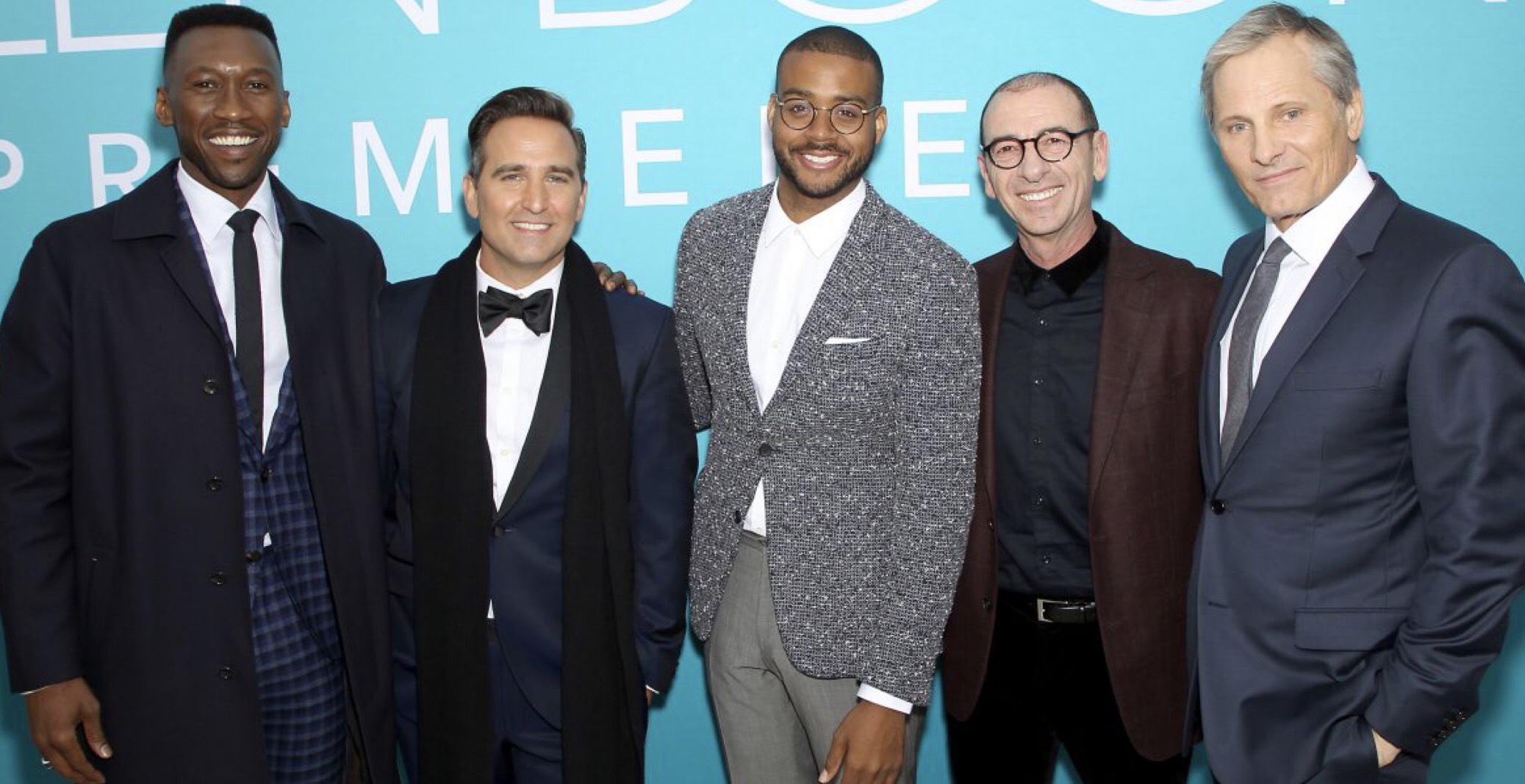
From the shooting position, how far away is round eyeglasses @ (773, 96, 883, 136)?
2.43m

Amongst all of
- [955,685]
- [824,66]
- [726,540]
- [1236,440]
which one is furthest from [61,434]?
[1236,440]

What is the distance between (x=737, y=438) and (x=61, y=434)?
138cm

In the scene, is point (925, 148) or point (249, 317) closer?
point (249, 317)

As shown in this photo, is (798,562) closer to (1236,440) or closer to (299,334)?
(1236,440)

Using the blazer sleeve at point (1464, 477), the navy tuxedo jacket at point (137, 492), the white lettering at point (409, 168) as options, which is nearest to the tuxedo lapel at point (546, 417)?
the navy tuxedo jacket at point (137, 492)

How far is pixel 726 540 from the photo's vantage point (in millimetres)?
2438

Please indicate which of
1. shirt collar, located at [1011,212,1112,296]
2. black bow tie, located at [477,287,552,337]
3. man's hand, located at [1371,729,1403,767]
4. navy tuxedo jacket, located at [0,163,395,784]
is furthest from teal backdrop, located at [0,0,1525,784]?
man's hand, located at [1371,729,1403,767]

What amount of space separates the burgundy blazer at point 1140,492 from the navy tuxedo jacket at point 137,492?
4.53ft

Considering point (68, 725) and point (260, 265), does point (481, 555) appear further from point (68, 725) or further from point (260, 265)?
point (68, 725)

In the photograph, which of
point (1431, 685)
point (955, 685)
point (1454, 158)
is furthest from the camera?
point (1454, 158)

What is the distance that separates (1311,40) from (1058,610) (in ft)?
4.04

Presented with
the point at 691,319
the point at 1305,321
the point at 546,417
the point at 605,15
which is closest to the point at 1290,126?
the point at 1305,321

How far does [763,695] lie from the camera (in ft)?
8.05

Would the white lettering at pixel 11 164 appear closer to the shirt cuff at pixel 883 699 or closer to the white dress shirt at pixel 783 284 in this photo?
the white dress shirt at pixel 783 284
